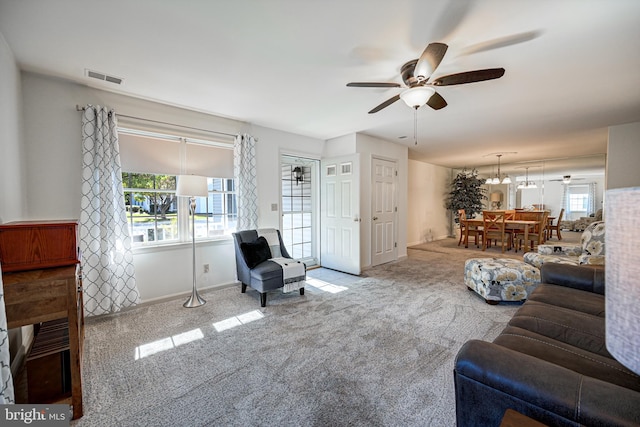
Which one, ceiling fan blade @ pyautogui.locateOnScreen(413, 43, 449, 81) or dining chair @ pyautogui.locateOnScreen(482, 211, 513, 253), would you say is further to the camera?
dining chair @ pyautogui.locateOnScreen(482, 211, 513, 253)

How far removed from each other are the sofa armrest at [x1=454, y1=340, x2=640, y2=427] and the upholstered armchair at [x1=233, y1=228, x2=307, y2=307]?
2.34 metres

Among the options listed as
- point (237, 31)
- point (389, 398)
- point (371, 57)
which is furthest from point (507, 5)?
point (389, 398)

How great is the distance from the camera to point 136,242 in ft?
10.4

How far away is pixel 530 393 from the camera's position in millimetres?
955

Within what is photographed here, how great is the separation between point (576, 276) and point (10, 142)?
4.73 m

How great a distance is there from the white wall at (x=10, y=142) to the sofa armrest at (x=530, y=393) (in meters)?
2.97

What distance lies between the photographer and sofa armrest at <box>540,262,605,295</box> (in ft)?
6.88

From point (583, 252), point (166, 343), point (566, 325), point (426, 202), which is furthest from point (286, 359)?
point (426, 202)

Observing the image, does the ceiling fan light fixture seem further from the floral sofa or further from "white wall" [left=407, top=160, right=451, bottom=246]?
the floral sofa

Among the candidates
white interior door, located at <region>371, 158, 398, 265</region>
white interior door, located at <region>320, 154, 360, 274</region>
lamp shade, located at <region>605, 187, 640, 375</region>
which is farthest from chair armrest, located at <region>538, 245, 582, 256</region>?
lamp shade, located at <region>605, 187, 640, 375</region>

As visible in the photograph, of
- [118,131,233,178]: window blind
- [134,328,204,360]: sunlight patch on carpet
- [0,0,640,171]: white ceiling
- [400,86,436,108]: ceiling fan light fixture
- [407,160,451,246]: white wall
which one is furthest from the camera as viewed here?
[407,160,451,246]: white wall

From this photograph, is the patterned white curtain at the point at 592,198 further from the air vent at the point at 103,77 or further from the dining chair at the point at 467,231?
the air vent at the point at 103,77

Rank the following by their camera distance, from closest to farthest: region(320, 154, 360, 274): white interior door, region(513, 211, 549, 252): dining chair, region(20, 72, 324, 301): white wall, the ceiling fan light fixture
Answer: the ceiling fan light fixture → region(20, 72, 324, 301): white wall → region(320, 154, 360, 274): white interior door → region(513, 211, 549, 252): dining chair

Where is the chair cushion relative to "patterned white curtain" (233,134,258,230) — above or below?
below
